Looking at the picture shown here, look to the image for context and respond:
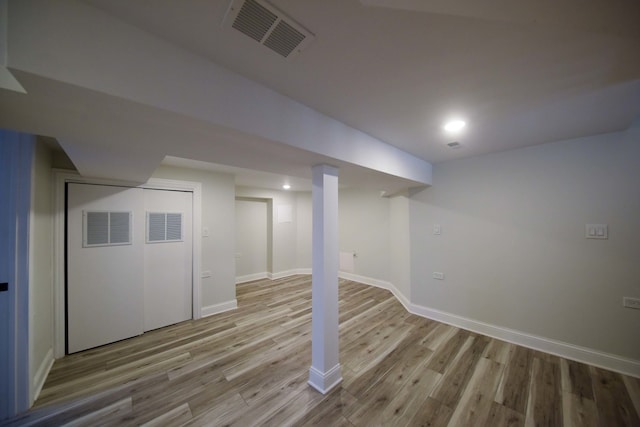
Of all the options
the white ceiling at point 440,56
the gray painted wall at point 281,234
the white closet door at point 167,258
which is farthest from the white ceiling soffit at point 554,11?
the gray painted wall at point 281,234

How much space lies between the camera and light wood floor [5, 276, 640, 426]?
169 centimetres

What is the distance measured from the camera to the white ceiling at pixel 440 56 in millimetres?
731

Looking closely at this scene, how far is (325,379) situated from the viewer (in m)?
1.93

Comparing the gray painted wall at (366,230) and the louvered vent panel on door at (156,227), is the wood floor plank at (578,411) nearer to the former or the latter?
the gray painted wall at (366,230)

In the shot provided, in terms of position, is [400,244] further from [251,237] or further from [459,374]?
[251,237]

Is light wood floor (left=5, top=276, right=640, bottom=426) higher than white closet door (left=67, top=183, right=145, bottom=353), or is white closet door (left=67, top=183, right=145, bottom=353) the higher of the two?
white closet door (left=67, top=183, right=145, bottom=353)

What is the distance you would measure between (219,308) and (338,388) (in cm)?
244

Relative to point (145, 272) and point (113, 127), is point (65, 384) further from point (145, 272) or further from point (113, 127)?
point (113, 127)

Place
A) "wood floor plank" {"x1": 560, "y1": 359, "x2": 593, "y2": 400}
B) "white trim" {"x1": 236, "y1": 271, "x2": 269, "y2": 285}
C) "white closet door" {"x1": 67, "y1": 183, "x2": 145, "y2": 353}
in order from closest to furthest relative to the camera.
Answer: "wood floor plank" {"x1": 560, "y1": 359, "x2": 593, "y2": 400} → "white closet door" {"x1": 67, "y1": 183, "x2": 145, "y2": 353} → "white trim" {"x1": 236, "y1": 271, "x2": 269, "y2": 285}

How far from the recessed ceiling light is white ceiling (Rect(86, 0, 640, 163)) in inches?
2.5

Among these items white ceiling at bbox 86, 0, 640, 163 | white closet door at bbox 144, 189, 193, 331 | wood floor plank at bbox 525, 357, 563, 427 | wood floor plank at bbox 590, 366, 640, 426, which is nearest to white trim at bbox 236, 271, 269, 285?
white closet door at bbox 144, 189, 193, 331

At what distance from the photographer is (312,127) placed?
1.65 m

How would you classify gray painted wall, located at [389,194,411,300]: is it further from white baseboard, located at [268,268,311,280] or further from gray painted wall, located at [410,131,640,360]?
white baseboard, located at [268,268,311,280]

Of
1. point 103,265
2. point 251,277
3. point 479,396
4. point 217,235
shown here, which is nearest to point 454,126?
point 479,396
